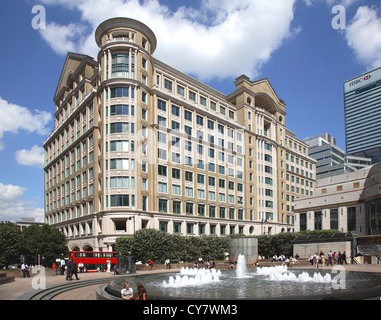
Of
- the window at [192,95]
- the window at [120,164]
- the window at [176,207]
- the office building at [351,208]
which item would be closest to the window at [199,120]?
the window at [192,95]

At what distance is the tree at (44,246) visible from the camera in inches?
2216

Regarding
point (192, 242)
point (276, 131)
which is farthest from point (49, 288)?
point (276, 131)

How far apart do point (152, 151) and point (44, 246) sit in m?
23.4

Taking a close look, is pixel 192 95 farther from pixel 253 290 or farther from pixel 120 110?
pixel 253 290

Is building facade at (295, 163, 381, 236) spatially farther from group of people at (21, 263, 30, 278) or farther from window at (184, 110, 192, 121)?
group of people at (21, 263, 30, 278)

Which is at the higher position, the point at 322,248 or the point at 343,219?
the point at 343,219

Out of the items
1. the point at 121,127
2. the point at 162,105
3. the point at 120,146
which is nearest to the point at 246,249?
the point at 120,146

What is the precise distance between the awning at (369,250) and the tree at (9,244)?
51.0 m

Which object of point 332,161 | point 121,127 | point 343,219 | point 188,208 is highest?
point 332,161

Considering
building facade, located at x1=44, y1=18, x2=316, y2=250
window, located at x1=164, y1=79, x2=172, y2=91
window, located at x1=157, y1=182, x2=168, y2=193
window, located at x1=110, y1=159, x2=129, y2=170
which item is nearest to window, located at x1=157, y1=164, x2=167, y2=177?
building facade, located at x1=44, y1=18, x2=316, y2=250

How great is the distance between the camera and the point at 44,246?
57438 mm

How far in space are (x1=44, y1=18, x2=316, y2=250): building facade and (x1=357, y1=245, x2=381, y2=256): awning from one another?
28440mm

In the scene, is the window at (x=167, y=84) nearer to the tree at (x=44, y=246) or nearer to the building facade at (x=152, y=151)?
the building facade at (x=152, y=151)
